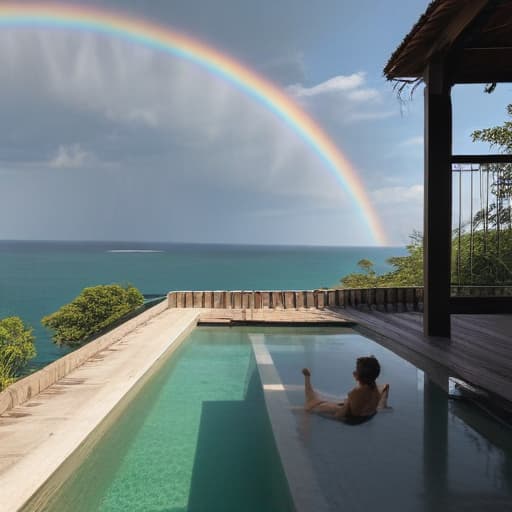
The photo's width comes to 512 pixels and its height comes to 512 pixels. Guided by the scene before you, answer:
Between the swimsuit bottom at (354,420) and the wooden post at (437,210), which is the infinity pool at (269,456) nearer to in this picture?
the swimsuit bottom at (354,420)

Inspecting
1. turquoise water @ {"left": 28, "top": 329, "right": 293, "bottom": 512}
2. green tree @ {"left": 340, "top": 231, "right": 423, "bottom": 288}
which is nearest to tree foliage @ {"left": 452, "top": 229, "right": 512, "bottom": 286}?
turquoise water @ {"left": 28, "top": 329, "right": 293, "bottom": 512}

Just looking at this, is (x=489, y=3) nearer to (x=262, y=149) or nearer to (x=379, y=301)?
(x=379, y=301)

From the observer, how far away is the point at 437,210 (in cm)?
542

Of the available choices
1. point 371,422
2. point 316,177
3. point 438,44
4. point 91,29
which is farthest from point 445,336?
point 316,177

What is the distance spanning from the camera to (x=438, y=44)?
507cm

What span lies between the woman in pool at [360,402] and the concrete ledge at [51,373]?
6.42 ft

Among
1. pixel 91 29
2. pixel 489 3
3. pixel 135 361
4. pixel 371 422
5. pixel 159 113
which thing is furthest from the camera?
pixel 159 113

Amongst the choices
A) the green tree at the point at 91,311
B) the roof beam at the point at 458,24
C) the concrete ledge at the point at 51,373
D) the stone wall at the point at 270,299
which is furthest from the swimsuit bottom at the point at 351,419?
the green tree at the point at 91,311

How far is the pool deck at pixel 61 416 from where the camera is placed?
2267 mm

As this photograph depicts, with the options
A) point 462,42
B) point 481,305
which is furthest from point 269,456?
point 462,42

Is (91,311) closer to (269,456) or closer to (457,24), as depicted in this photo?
(457,24)

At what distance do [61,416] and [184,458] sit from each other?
0.82 meters

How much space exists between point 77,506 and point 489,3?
195 inches

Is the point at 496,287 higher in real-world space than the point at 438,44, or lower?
lower
